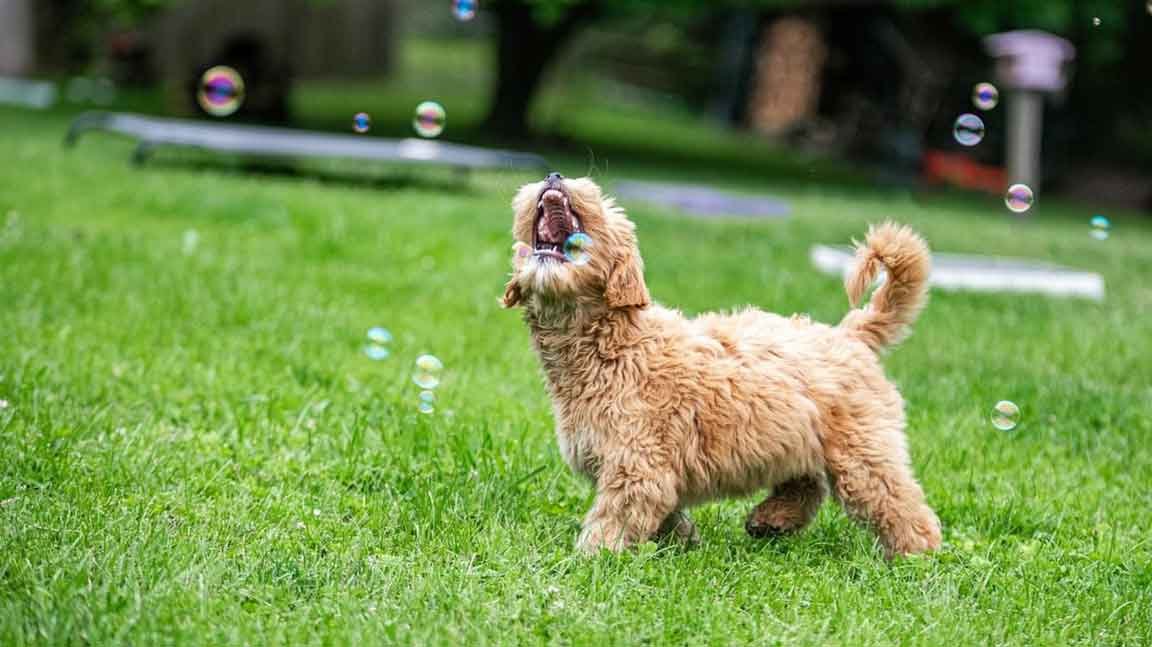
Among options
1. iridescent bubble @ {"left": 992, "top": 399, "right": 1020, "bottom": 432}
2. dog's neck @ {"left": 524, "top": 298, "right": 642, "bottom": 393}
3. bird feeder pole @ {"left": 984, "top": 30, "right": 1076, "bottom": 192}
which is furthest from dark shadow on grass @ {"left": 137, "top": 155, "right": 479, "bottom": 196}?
dog's neck @ {"left": 524, "top": 298, "right": 642, "bottom": 393}

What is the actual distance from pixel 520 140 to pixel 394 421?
15.0m

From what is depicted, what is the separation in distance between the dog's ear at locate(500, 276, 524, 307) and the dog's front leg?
58cm

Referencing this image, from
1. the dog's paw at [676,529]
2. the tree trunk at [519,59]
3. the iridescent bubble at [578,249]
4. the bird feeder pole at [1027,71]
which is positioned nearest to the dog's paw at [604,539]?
the dog's paw at [676,529]

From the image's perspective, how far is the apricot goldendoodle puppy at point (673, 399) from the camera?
151 inches

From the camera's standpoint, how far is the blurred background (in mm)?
19844

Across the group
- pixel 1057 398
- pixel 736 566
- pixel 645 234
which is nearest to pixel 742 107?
pixel 645 234

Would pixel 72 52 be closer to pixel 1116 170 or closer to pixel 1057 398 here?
pixel 1116 170

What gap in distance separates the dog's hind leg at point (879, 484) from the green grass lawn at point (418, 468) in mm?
143

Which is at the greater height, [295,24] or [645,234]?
[295,24]

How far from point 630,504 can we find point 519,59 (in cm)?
1687

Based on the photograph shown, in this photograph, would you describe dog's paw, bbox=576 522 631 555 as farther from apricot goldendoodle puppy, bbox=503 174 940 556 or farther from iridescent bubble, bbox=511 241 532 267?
iridescent bubble, bbox=511 241 532 267

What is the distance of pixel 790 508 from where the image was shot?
432cm

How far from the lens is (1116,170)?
2355 centimetres

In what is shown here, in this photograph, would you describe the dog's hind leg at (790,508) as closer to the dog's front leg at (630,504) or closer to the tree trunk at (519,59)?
the dog's front leg at (630,504)
